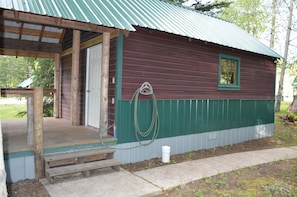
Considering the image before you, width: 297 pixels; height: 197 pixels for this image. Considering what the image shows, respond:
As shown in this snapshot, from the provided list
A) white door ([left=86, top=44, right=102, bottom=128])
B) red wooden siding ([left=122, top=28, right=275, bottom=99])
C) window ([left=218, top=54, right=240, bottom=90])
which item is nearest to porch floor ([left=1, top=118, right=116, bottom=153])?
white door ([left=86, top=44, right=102, bottom=128])

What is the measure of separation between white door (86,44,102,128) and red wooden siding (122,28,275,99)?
1.12 metres

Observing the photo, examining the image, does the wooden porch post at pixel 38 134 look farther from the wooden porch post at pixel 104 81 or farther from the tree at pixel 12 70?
the tree at pixel 12 70

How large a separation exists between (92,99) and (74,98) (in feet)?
1.40

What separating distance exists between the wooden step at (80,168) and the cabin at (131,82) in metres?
0.35

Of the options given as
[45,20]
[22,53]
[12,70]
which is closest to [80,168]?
[45,20]

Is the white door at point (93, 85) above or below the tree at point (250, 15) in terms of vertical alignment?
below

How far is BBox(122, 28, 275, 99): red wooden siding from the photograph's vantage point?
498 cm

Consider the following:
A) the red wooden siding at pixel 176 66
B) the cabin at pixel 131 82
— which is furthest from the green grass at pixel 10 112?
the red wooden siding at pixel 176 66

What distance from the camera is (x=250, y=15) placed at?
18391 mm

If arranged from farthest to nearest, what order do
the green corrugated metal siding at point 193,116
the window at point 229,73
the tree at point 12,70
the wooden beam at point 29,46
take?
the tree at point 12,70 < the window at point 229,73 < the wooden beam at point 29,46 < the green corrugated metal siding at point 193,116

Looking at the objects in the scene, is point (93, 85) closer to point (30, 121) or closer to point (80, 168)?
point (30, 121)

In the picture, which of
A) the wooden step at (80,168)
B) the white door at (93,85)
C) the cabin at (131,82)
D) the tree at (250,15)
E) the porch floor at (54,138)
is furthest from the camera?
the tree at (250,15)

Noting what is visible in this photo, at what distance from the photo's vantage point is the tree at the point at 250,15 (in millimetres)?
18125

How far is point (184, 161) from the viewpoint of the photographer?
516 cm
